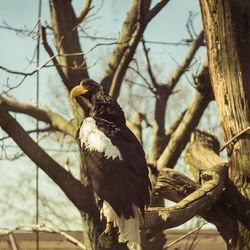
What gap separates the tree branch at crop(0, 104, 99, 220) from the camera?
4535 mm

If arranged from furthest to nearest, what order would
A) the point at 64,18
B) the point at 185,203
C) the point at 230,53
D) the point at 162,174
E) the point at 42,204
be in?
1. the point at 42,204
2. the point at 64,18
3. the point at 230,53
4. the point at 162,174
5. the point at 185,203

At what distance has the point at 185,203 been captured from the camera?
134 inches

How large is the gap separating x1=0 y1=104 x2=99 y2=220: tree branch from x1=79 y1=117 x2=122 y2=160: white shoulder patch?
3.46 feet

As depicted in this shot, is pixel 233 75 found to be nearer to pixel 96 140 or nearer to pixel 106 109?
pixel 106 109

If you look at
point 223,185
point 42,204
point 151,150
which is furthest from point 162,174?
point 42,204

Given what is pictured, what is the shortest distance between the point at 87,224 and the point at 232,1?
2.36 m

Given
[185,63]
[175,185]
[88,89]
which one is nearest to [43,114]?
[185,63]

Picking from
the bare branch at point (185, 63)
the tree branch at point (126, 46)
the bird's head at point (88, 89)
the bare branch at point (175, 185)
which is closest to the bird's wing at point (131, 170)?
the bare branch at point (175, 185)

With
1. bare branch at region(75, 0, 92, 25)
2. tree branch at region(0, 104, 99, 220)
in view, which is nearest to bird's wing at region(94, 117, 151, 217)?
tree branch at region(0, 104, 99, 220)

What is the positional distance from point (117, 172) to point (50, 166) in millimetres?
1517

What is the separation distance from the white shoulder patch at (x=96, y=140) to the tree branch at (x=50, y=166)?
1054mm

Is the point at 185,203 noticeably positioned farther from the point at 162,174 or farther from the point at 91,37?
the point at 91,37

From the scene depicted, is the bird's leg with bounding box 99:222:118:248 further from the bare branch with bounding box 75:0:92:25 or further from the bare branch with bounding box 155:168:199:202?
the bare branch with bounding box 75:0:92:25

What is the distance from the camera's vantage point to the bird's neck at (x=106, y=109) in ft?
12.1
